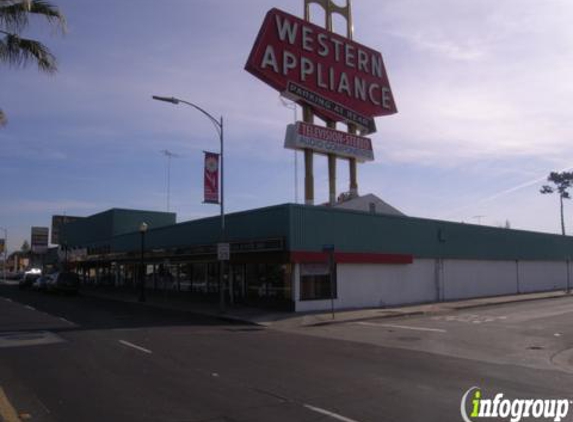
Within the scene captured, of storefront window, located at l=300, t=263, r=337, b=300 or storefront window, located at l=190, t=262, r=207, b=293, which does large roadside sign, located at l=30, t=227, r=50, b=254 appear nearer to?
storefront window, located at l=190, t=262, r=207, b=293

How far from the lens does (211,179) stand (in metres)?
27.0

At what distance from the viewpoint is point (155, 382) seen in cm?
1017

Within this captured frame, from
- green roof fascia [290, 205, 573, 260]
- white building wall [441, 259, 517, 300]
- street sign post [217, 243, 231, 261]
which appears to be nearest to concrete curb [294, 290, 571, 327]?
white building wall [441, 259, 517, 300]

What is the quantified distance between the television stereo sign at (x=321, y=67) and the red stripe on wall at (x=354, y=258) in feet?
26.7

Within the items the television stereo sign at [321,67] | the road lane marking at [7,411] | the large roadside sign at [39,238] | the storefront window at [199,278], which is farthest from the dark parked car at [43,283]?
the large roadside sign at [39,238]

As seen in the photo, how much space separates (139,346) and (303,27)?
2225 centimetres

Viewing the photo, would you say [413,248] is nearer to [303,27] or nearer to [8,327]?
[303,27]

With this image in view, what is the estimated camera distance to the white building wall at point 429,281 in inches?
1147

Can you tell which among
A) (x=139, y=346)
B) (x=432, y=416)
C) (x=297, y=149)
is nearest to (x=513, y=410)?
(x=432, y=416)

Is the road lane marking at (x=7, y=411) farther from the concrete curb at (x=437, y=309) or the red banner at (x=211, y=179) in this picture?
the red banner at (x=211, y=179)

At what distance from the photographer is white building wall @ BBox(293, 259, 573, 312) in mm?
29125

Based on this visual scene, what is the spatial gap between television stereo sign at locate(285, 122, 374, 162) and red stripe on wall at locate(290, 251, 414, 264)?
6.11 meters

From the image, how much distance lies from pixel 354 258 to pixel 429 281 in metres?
7.38

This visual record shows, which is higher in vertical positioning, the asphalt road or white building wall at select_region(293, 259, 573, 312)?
white building wall at select_region(293, 259, 573, 312)
